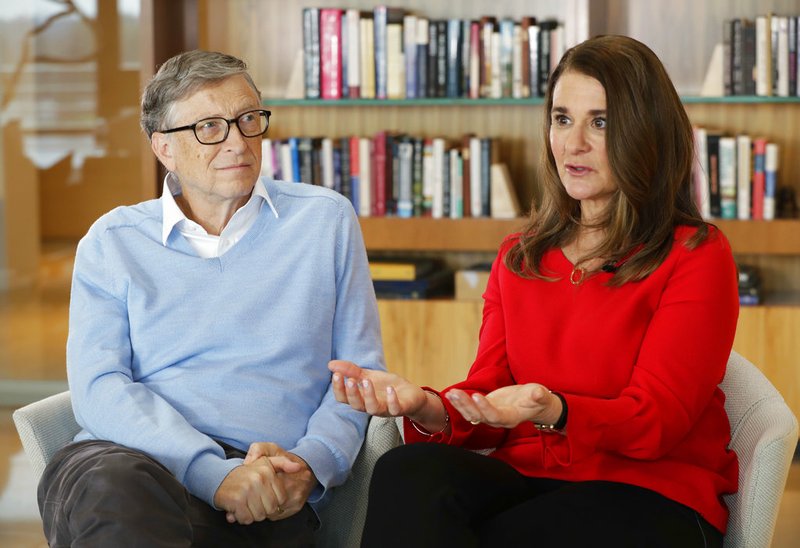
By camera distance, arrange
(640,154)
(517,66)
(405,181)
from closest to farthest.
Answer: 1. (640,154)
2. (517,66)
3. (405,181)

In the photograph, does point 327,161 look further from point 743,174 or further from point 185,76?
point 185,76

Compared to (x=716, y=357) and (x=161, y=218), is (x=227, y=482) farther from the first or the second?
(x=716, y=357)

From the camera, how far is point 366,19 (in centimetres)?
389

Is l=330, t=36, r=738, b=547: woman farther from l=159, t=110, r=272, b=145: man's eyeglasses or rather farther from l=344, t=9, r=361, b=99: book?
l=344, t=9, r=361, b=99: book

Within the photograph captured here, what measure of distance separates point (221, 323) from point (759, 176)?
2.38 meters

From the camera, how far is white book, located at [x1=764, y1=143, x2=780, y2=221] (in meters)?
3.70

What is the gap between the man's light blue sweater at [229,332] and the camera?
192 cm

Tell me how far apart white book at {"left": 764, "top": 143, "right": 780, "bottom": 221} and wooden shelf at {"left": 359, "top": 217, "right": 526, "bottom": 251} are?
0.84 meters

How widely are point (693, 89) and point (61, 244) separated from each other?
2518 millimetres

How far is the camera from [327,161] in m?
3.97

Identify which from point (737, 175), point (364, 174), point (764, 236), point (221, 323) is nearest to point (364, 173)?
point (364, 174)

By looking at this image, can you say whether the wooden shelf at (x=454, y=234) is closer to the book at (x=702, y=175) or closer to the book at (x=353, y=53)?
the book at (x=702, y=175)

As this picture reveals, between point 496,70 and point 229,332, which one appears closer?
point 229,332

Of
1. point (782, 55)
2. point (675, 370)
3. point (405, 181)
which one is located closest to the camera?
point (675, 370)
